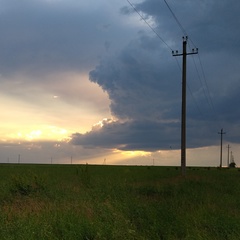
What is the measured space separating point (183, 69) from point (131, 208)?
88.4 feet

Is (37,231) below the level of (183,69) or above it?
below

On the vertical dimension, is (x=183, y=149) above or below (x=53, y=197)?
above

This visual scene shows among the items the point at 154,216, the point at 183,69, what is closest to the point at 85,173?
the point at 154,216

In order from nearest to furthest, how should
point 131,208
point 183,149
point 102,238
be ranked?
point 102,238 → point 131,208 → point 183,149

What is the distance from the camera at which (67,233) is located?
30.8 feet

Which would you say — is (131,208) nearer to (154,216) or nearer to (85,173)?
(154,216)

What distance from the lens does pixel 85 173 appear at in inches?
949

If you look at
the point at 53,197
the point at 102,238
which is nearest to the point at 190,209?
the point at 102,238

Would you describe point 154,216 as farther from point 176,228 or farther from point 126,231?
point 126,231

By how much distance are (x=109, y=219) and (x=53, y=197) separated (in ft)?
25.6

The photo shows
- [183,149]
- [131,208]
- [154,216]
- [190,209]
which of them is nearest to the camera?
[154,216]

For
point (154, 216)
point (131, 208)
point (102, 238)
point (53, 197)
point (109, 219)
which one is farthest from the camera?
point (53, 197)

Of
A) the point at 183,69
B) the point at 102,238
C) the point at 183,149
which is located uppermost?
the point at 183,69

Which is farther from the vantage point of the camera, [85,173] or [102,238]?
[85,173]
